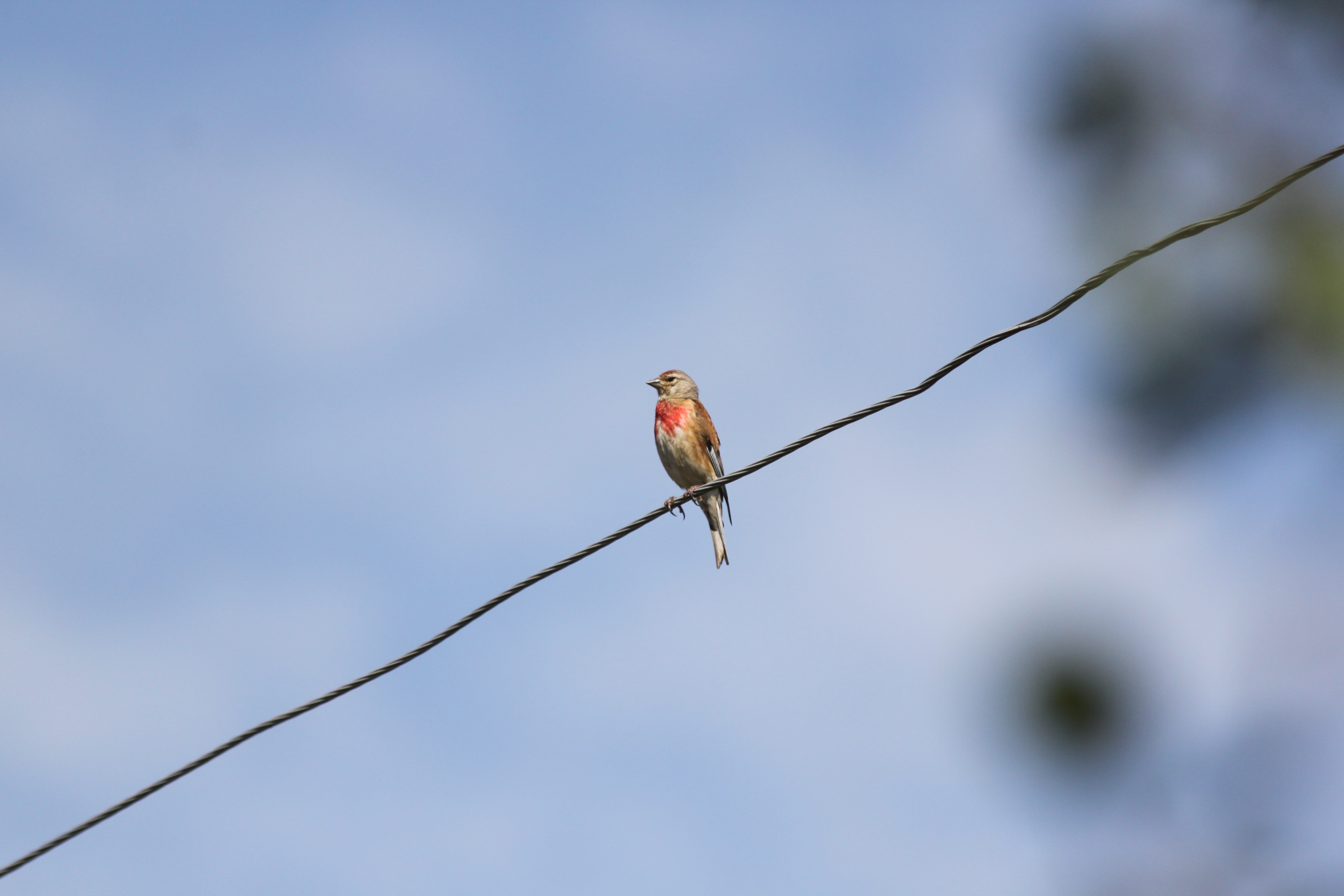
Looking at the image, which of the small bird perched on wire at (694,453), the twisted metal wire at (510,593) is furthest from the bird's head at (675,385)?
the twisted metal wire at (510,593)

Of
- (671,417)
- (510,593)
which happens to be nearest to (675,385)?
(671,417)

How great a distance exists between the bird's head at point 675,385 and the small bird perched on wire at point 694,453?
38cm

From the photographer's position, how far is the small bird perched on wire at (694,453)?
1203cm

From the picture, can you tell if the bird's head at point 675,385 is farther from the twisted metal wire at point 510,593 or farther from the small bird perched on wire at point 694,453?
the twisted metal wire at point 510,593

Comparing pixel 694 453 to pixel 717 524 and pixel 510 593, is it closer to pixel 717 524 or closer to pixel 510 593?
pixel 717 524

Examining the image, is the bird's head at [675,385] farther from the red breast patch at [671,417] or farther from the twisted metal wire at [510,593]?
the twisted metal wire at [510,593]

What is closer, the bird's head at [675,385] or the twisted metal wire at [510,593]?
the twisted metal wire at [510,593]

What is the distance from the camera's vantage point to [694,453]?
12031 mm

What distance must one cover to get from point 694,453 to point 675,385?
1.24 m

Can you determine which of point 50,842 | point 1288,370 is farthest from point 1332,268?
point 50,842

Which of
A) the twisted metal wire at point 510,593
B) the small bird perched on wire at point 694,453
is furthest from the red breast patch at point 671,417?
the twisted metal wire at point 510,593

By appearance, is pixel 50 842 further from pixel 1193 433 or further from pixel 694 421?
pixel 694 421

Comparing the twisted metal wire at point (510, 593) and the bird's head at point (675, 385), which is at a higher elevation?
the bird's head at point (675, 385)

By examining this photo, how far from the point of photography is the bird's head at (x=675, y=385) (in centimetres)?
1287
